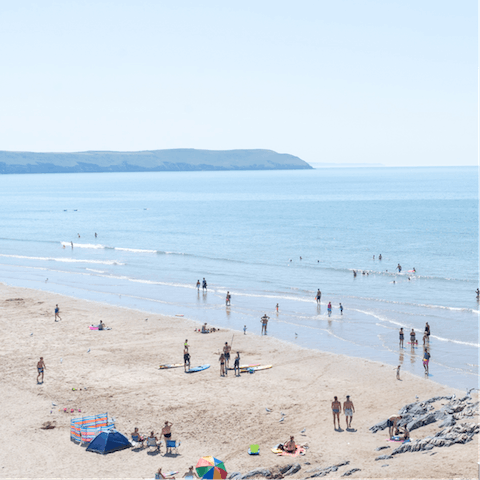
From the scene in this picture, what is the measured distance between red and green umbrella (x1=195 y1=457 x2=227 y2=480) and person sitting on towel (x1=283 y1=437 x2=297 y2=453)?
8.73 ft

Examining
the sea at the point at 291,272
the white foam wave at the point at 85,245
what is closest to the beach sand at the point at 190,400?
the sea at the point at 291,272

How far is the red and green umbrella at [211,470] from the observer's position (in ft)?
49.7

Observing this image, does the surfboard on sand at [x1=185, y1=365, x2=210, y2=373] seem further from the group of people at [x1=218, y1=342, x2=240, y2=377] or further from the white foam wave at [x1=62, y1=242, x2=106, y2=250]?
the white foam wave at [x1=62, y1=242, x2=106, y2=250]

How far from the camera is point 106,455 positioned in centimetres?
1738

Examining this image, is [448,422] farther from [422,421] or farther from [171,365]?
[171,365]

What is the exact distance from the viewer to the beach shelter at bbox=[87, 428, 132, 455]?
57.4 feet

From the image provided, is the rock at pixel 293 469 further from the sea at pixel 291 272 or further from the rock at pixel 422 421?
the sea at pixel 291 272

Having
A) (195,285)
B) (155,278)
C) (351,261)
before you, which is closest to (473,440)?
(195,285)

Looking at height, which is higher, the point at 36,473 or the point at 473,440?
the point at 473,440

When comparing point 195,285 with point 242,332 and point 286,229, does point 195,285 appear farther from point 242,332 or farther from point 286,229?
point 286,229

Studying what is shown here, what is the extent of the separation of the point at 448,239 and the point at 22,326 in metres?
62.9

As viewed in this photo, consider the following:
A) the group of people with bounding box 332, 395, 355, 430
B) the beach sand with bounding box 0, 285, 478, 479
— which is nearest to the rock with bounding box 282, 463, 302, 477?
the beach sand with bounding box 0, 285, 478, 479

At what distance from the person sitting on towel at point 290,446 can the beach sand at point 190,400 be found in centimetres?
44

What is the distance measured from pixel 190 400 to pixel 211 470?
6874 millimetres
